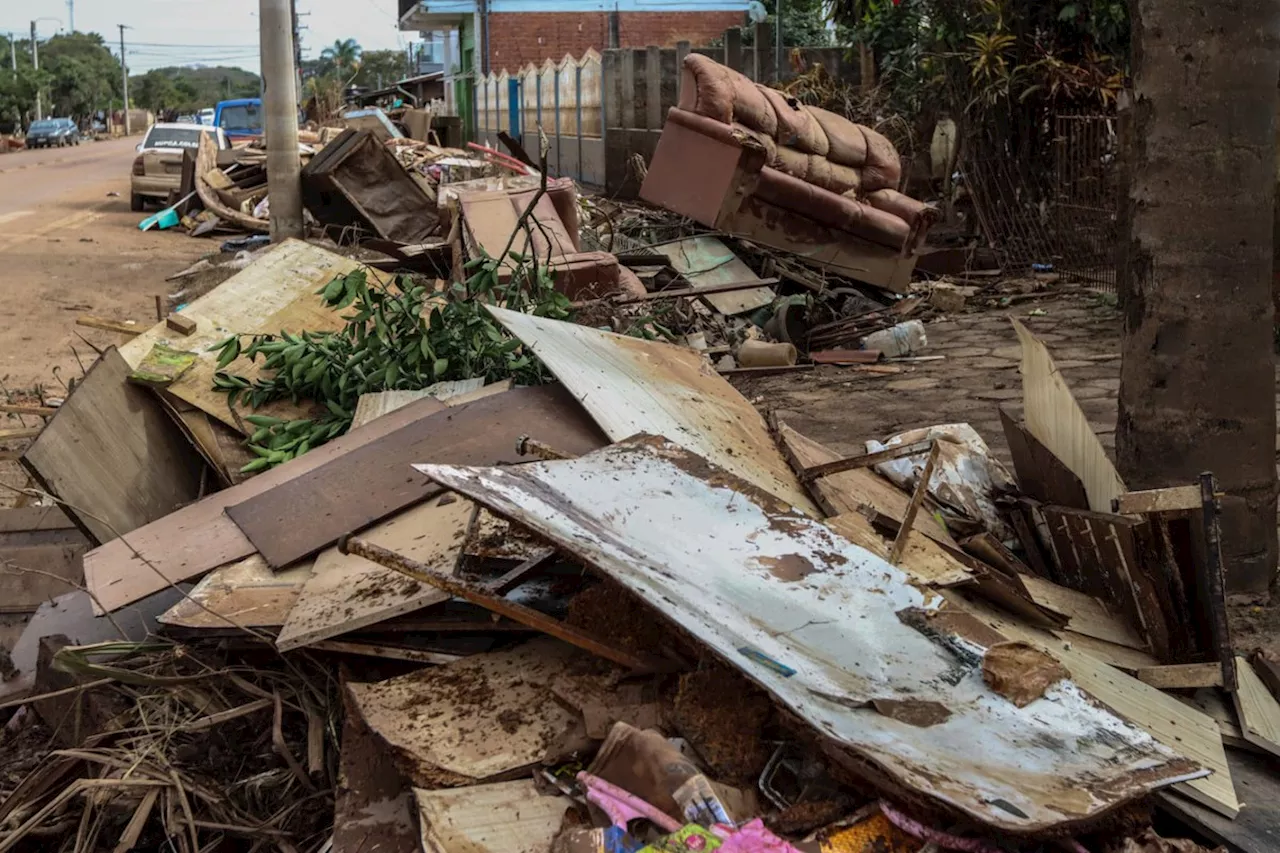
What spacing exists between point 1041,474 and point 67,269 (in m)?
12.9

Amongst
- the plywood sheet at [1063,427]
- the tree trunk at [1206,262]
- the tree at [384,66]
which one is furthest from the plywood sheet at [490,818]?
the tree at [384,66]

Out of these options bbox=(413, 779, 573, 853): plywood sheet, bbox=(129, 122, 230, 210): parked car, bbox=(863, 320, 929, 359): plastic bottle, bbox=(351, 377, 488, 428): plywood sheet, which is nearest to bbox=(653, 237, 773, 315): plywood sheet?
bbox=(863, 320, 929, 359): plastic bottle

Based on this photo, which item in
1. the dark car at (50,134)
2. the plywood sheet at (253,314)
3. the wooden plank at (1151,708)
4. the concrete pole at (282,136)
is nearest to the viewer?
the wooden plank at (1151,708)

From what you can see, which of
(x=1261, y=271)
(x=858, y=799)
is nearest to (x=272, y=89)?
(x=1261, y=271)

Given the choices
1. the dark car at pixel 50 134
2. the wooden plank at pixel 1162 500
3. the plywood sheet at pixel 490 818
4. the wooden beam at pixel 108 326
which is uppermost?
the dark car at pixel 50 134

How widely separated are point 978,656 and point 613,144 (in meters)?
18.6

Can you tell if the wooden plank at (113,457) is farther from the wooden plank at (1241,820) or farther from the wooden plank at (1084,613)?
the wooden plank at (1241,820)

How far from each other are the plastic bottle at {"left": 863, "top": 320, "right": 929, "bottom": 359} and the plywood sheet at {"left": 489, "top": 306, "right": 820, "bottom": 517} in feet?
13.6

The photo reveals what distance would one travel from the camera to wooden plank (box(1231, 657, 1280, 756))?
2.86 metres

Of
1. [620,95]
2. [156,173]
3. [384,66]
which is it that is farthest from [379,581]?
[384,66]

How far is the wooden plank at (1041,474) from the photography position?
3709 millimetres

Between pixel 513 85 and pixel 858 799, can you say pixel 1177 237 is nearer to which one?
pixel 858 799

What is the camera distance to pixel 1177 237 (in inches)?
145

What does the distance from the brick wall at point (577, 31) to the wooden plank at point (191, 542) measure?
115 ft
